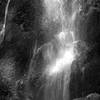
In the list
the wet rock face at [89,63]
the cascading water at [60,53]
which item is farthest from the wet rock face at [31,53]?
the cascading water at [60,53]

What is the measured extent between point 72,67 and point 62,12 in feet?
27.1

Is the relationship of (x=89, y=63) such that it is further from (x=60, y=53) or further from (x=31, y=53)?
(x=31, y=53)

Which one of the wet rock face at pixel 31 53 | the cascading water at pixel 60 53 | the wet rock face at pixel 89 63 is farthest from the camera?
the cascading water at pixel 60 53

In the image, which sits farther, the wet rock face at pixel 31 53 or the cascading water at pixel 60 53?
the cascading water at pixel 60 53

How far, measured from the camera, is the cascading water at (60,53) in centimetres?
1822

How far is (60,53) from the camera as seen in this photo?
853 inches

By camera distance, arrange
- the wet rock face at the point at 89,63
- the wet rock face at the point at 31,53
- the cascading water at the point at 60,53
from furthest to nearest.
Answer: the cascading water at the point at 60,53
the wet rock face at the point at 31,53
the wet rock face at the point at 89,63

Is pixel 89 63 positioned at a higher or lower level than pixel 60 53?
lower

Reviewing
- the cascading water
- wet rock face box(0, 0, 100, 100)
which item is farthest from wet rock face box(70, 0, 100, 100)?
the cascading water

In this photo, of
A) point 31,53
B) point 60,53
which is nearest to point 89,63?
point 60,53

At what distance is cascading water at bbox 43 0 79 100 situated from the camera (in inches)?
717

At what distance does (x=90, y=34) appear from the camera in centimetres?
2139

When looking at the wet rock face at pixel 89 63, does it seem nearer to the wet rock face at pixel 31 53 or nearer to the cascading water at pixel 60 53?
the wet rock face at pixel 31 53

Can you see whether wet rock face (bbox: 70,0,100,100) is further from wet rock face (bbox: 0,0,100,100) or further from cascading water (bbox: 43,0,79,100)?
cascading water (bbox: 43,0,79,100)
